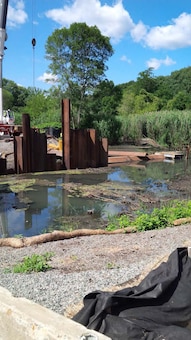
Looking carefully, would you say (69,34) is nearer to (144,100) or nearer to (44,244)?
(144,100)

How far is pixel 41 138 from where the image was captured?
49.2ft

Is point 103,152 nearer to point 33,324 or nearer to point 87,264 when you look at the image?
point 87,264

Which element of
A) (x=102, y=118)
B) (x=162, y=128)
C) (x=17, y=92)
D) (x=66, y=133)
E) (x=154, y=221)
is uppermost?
(x=17, y=92)

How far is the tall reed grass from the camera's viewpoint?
30172 millimetres

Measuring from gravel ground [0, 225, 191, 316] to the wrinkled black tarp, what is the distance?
1.36 feet

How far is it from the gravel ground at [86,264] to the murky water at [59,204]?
2031 mm

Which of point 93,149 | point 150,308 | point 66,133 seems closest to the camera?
point 150,308

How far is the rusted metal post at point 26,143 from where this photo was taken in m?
14.4

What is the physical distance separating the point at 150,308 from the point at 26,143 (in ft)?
40.5

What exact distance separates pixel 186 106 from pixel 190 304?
49.1m

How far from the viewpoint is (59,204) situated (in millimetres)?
10328

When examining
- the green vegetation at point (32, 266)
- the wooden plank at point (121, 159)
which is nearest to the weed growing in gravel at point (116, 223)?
the green vegetation at point (32, 266)

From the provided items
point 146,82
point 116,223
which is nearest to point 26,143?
point 116,223

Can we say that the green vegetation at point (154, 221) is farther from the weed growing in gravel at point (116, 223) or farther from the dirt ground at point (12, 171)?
the dirt ground at point (12, 171)
